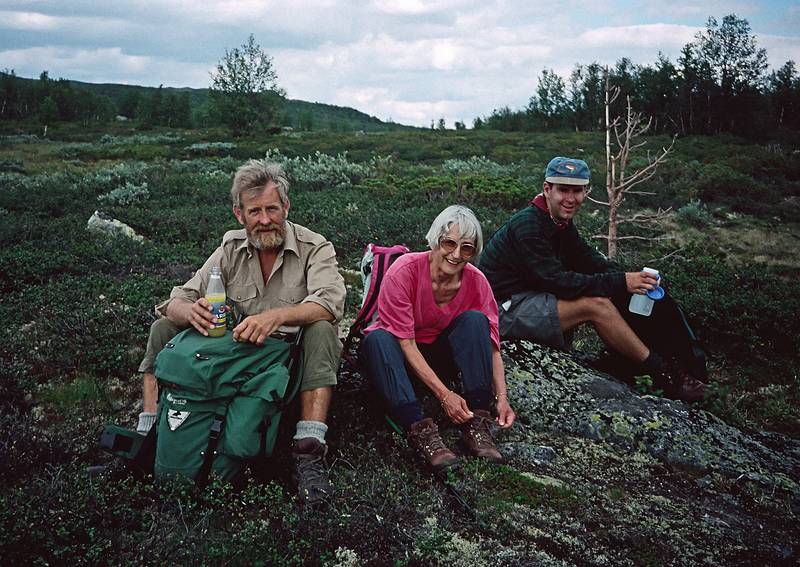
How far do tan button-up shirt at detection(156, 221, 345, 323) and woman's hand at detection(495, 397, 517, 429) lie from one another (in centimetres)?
127

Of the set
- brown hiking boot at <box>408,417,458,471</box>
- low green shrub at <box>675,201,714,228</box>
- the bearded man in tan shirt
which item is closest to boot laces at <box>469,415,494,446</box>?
brown hiking boot at <box>408,417,458,471</box>

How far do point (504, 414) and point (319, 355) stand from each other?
1252mm

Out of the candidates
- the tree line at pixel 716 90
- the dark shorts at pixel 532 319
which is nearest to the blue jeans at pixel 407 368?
the dark shorts at pixel 532 319

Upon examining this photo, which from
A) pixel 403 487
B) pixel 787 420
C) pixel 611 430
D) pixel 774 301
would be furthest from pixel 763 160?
pixel 403 487

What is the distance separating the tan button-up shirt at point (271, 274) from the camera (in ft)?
13.3

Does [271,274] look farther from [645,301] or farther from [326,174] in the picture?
[326,174]

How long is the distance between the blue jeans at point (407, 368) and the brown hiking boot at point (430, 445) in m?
0.06

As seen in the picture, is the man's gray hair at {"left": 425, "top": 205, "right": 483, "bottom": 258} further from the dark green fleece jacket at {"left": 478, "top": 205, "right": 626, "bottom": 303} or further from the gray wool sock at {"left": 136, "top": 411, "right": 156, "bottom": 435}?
the gray wool sock at {"left": 136, "top": 411, "right": 156, "bottom": 435}

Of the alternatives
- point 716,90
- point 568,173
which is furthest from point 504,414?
point 716,90

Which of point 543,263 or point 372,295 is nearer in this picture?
point 372,295

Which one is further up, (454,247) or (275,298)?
(454,247)

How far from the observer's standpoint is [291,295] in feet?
13.4

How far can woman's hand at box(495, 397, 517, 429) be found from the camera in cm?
390

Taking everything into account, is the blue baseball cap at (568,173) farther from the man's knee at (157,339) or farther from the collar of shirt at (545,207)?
the man's knee at (157,339)
